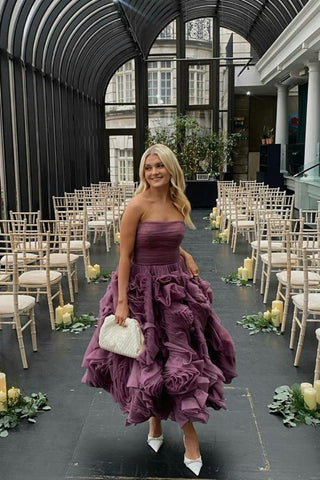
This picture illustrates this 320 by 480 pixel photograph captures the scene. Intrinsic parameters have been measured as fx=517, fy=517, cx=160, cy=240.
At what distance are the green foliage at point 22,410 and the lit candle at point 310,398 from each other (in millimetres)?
1699

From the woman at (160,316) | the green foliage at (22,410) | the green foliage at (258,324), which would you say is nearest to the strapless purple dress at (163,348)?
the woman at (160,316)

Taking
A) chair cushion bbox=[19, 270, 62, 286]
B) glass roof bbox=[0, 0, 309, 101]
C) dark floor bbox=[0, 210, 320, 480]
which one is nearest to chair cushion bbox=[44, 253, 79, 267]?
chair cushion bbox=[19, 270, 62, 286]

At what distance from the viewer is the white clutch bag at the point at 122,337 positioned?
2.58m

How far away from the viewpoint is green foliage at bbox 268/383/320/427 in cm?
328

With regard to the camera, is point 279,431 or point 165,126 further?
point 165,126

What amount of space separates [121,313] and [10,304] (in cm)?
184

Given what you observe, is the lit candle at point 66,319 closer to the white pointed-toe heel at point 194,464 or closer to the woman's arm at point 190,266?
the woman's arm at point 190,266

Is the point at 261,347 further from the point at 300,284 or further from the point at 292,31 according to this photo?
the point at 292,31

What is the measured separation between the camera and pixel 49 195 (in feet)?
34.6

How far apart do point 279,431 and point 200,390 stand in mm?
895

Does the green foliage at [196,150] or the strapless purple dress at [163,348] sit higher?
the green foliage at [196,150]

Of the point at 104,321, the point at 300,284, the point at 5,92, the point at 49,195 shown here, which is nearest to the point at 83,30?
the point at 49,195

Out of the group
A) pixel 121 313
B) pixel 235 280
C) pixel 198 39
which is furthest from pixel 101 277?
pixel 198 39

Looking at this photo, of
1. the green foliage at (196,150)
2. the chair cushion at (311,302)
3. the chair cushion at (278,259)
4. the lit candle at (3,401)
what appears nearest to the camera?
the lit candle at (3,401)
